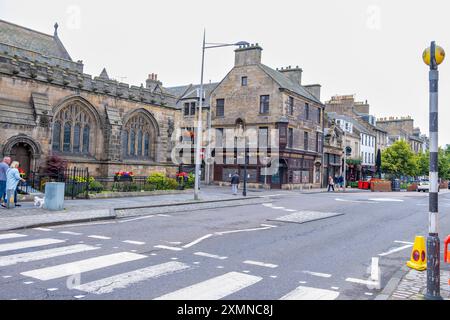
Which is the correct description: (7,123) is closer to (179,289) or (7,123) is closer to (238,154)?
(179,289)

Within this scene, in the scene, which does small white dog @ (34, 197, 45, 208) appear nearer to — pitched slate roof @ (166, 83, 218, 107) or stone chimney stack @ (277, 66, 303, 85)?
pitched slate roof @ (166, 83, 218, 107)

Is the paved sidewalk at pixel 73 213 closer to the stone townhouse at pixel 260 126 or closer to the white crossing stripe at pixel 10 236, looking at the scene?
the white crossing stripe at pixel 10 236

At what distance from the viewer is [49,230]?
1001 centimetres

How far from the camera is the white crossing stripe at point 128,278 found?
529cm

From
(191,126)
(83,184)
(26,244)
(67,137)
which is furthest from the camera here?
(191,126)

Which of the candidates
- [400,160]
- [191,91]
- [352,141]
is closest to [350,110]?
[352,141]

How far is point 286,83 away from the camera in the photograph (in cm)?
3953

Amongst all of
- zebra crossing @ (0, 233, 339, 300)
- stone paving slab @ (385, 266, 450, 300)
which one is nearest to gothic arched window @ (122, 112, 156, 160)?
zebra crossing @ (0, 233, 339, 300)

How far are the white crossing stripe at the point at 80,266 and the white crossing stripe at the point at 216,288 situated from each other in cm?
195

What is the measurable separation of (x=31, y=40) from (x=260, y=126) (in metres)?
23.2

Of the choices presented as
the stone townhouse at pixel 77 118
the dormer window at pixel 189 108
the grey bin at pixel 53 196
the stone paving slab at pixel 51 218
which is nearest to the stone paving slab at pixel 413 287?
the stone paving slab at pixel 51 218

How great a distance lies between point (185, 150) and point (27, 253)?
38.1 meters

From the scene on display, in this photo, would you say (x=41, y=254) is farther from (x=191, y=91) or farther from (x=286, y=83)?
(x=191, y=91)

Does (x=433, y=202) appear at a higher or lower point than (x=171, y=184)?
higher
